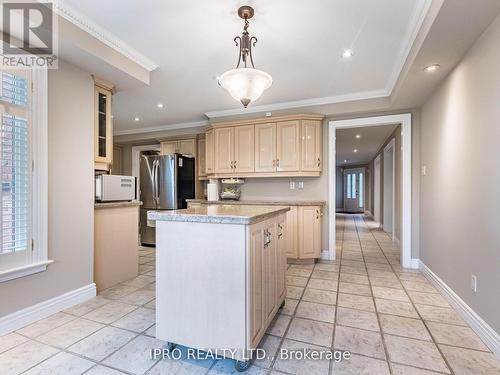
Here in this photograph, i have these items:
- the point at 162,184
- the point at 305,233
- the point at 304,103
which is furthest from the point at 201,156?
the point at 305,233

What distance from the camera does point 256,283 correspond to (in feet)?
5.40

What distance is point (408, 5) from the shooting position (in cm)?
193

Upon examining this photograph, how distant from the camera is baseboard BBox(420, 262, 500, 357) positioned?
1.73m

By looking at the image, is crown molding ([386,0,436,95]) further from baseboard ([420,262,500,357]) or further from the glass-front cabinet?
the glass-front cabinet

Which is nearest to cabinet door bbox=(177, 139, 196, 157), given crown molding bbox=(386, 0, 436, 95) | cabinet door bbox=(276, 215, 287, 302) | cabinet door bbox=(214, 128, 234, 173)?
cabinet door bbox=(214, 128, 234, 173)

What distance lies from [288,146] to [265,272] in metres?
2.58

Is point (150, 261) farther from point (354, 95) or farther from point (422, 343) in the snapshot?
point (354, 95)

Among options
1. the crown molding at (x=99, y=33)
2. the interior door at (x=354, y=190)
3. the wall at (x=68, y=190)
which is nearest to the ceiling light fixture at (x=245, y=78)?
the crown molding at (x=99, y=33)

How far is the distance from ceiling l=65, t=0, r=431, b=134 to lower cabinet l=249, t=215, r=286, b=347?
1.61 metres

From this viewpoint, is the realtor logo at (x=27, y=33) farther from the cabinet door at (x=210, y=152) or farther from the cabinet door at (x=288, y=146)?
the cabinet door at (x=288, y=146)

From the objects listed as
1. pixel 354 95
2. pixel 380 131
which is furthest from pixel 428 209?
pixel 380 131

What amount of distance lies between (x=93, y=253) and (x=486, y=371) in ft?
10.7

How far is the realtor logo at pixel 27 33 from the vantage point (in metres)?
1.82

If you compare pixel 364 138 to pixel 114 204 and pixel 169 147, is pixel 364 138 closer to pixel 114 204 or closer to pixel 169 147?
pixel 169 147
